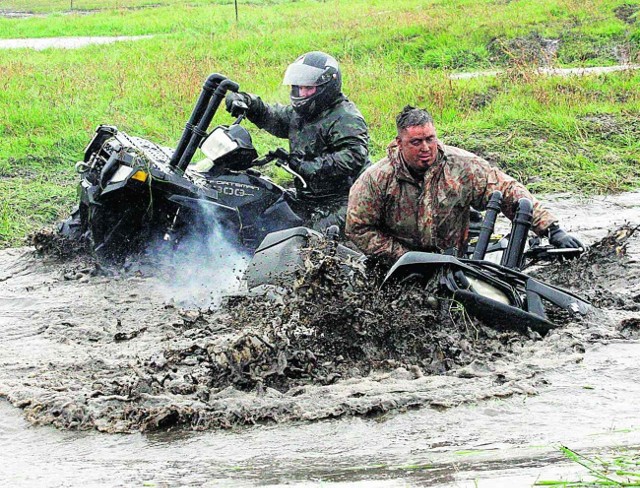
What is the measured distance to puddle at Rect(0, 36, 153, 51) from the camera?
2434 cm

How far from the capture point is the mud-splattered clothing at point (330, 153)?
899cm

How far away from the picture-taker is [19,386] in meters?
5.98

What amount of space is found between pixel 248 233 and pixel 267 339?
3190mm

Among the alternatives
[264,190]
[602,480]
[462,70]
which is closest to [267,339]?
[602,480]

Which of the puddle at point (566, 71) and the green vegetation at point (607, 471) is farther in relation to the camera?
the puddle at point (566, 71)

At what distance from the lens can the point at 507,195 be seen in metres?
6.86

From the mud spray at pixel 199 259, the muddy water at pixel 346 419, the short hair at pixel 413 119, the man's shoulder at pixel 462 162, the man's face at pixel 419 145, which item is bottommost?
the mud spray at pixel 199 259

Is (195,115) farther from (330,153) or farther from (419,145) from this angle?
(419,145)

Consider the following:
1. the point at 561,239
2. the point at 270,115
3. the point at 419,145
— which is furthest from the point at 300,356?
the point at 270,115

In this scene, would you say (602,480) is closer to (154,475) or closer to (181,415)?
(154,475)

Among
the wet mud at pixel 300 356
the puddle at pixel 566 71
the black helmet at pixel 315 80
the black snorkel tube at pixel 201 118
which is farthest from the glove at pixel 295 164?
the puddle at pixel 566 71

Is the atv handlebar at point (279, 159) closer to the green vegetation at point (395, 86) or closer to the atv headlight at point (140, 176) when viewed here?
the atv headlight at point (140, 176)

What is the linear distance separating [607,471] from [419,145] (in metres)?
3.50

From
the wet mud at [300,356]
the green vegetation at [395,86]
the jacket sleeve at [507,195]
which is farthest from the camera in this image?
the green vegetation at [395,86]
